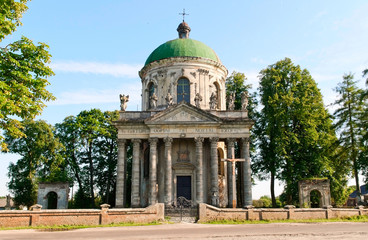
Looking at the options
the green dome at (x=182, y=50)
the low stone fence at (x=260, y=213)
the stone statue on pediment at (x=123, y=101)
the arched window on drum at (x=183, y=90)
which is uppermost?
the green dome at (x=182, y=50)

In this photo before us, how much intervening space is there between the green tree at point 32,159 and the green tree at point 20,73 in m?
22.8

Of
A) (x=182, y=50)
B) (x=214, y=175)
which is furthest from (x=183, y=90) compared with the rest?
(x=214, y=175)

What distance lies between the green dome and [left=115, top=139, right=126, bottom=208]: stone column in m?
10.8

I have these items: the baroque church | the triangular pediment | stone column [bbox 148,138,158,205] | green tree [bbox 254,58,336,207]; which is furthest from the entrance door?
green tree [bbox 254,58,336,207]

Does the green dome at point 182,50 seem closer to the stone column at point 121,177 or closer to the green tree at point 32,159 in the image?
the stone column at point 121,177

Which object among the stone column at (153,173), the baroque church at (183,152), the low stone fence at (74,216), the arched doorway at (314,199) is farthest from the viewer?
the arched doorway at (314,199)

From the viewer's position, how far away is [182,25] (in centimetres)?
3766

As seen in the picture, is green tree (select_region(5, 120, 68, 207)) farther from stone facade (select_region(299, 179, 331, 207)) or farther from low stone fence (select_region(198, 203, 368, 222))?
stone facade (select_region(299, 179, 331, 207))

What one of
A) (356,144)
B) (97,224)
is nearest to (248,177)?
(356,144)

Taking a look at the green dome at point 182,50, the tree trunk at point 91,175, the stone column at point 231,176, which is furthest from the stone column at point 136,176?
the tree trunk at point 91,175

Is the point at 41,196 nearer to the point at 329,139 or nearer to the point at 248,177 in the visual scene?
the point at 248,177

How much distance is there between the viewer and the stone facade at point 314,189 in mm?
29203

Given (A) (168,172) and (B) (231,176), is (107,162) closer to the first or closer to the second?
(A) (168,172)

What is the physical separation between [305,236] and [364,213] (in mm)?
12918
